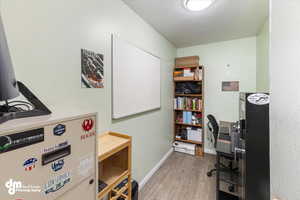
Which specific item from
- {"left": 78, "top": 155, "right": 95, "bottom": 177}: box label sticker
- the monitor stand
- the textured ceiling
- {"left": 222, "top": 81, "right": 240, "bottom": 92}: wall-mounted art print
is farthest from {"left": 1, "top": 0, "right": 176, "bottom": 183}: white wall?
{"left": 222, "top": 81, "right": 240, "bottom": 92}: wall-mounted art print

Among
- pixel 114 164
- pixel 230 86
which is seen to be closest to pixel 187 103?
pixel 230 86

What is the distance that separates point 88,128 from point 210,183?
7.25 feet

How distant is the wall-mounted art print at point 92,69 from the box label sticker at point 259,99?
150cm

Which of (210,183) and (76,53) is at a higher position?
(76,53)

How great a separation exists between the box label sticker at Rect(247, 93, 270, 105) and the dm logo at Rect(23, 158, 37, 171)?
168 centimetres

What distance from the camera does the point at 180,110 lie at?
131 inches

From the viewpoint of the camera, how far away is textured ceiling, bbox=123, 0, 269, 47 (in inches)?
67.1

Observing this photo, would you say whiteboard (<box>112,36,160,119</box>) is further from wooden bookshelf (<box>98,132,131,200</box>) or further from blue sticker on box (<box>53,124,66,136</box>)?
blue sticker on box (<box>53,124,66,136</box>)

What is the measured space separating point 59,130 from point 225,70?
3.28 meters

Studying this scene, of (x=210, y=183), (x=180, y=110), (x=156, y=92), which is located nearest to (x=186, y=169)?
(x=210, y=183)

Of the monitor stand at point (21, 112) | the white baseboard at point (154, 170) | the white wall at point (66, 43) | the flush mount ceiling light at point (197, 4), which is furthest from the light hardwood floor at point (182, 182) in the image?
the flush mount ceiling light at point (197, 4)

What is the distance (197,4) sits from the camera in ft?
5.38

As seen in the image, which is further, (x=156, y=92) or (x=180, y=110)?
(x=180, y=110)

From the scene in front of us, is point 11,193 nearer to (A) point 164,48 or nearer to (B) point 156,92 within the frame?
(B) point 156,92
